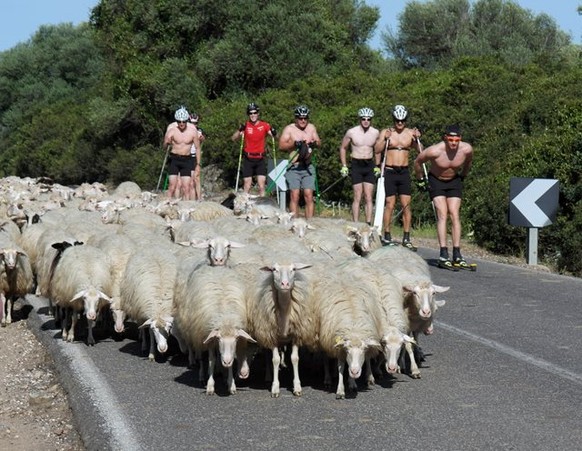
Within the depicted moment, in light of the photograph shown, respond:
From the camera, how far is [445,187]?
55.2 ft

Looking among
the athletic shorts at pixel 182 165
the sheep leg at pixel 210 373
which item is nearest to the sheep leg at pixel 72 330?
the sheep leg at pixel 210 373

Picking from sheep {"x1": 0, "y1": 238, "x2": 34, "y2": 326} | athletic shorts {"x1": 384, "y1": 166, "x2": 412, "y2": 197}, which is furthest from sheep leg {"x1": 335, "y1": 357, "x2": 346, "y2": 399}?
athletic shorts {"x1": 384, "y1": 166, "x2": 412, "y2": 197}

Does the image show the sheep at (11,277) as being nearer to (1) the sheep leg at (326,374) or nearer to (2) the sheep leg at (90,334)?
(2) the sheep leg at (90,334)

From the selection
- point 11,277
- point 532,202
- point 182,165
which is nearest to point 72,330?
point 11,277

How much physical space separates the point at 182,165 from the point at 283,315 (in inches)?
Answer: 517

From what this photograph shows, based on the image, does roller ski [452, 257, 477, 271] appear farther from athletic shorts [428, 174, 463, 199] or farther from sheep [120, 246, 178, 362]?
sheep [120, 246, 178, 362]

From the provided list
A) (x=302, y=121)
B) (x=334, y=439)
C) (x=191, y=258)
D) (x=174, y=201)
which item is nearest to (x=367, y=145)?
(x=302, y=121)

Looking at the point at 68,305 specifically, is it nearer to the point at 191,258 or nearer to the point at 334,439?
the point at 191,258

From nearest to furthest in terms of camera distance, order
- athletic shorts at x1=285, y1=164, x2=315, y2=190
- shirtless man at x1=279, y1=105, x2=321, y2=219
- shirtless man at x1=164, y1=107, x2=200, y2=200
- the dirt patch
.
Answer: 1. the dirt patch
2. shirtless man at x1=279, y1=105, x2=321, y2=219
3. athletic shorts at x1=285, y1=164, x2=315, y2=190
4. shirtless man at x1=164, y1=107, x2=200, y2=200

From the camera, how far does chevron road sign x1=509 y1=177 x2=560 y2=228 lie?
17984mm

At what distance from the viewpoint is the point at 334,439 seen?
7625mm

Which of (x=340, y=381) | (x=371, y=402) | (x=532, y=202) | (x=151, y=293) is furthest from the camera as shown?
(x=532, y=202)

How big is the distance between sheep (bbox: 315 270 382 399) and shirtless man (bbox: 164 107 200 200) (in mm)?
12527

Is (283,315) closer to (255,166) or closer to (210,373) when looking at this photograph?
(210,373)
